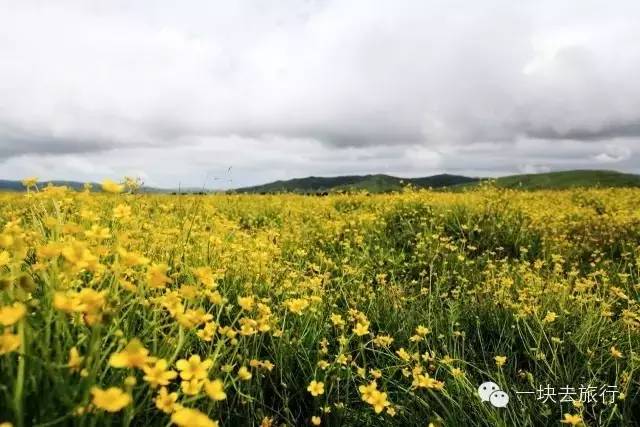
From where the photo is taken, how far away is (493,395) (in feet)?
10.2

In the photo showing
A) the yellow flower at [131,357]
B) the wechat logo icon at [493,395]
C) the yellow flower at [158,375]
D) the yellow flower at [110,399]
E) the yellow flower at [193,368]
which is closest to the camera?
the yellow flower at [110,399]

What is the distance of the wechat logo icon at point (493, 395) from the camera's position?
3.03m

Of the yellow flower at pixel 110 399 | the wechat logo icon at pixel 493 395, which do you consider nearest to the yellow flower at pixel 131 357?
the yellow flower at pixel 110 399

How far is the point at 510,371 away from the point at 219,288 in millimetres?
2402

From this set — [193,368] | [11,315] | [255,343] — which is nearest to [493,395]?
[255,343]

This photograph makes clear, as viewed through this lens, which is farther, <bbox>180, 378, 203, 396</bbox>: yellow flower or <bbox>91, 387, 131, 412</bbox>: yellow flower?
<bbox>180, 378, 203, 396</bbox>: yellow flower

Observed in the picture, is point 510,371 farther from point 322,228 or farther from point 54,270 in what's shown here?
point 322,228

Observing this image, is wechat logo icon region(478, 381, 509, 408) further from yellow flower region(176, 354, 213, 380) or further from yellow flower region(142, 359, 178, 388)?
yellow flower region(142, 359, 178, 388)

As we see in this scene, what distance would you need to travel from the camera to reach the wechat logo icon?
3.03 meters

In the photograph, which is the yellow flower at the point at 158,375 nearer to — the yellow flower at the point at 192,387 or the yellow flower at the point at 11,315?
the yellow flower at the point at 192,387

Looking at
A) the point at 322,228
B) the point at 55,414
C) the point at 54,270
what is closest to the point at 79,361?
the point at 55,414

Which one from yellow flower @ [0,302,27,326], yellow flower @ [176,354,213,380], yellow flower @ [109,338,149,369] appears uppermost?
yellow flower @ [0,302,27,326]

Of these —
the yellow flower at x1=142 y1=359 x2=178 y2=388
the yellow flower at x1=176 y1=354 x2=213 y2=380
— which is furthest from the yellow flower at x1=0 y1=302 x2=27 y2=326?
the yellow flower at x1=176 y1=354 x2=213 y2=380

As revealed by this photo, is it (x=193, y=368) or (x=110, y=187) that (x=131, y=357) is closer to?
(x=193, y=368)
